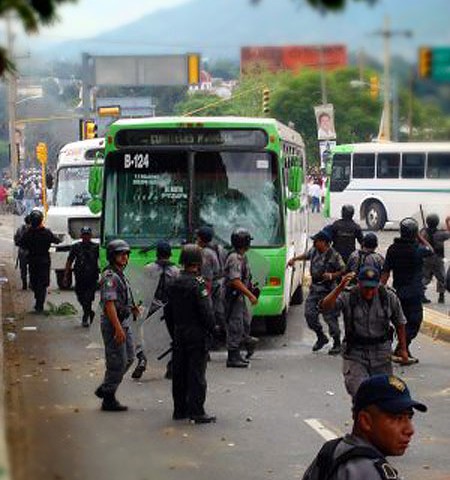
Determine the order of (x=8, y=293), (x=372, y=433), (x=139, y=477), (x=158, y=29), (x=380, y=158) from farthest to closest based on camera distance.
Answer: (x=380, y=158) → (x=8, y=293) → (x=139, y=477) → (x=158, y=29) → (x=372, y=433)

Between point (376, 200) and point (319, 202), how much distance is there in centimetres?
923

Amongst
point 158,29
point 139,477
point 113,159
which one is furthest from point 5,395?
point 158,29

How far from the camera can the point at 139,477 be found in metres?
8.67

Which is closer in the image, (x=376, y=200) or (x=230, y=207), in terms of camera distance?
(x=230, y=207)

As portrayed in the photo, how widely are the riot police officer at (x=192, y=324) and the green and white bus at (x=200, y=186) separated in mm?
4575

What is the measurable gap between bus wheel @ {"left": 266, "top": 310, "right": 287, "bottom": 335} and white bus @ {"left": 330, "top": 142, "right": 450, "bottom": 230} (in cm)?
2005

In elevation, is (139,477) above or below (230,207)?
below

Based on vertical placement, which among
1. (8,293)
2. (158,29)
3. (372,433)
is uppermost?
(158,29)

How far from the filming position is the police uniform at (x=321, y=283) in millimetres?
13930

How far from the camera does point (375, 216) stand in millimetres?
40219

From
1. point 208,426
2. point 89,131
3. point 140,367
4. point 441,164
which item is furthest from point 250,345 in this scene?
point 89,131

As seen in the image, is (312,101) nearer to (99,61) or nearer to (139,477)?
(99,61)

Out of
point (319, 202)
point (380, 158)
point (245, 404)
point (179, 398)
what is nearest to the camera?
point (179, 398)

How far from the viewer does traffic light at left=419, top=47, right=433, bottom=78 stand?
189 inches
